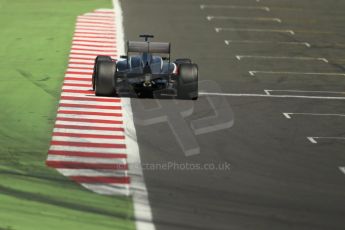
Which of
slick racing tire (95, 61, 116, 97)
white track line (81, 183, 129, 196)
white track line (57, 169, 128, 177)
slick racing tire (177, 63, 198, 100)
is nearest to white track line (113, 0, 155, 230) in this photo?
white track line (81, 183, 129, 196)

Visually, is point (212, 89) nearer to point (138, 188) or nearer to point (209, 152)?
point (209, 152)

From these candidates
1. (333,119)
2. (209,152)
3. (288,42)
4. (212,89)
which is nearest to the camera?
(209,152)

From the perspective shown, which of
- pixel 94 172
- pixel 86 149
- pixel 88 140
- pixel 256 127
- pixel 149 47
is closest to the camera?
pixel 94 172

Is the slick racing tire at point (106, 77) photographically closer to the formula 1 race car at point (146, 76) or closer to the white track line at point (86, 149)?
the formula 1 race car at point (146, 76)

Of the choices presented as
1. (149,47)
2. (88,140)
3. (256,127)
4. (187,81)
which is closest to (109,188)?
(88,140)

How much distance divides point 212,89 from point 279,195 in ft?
38.4

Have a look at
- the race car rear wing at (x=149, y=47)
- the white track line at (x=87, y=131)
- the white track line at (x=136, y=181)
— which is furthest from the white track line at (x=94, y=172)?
the race car rear wing at (x=149, y=47)

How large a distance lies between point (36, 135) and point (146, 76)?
4.63 meters

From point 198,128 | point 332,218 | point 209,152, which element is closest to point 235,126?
point 198,128

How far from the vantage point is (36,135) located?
1047 inches

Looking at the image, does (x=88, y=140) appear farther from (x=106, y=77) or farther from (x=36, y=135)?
(x=106, y=77)

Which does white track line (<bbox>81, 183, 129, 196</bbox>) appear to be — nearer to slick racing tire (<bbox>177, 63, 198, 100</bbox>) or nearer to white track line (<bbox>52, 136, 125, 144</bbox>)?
white track line (<bbox>52, 136, 125, 144</bbox>)

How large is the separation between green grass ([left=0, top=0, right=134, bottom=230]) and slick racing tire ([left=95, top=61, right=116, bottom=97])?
175 centimetres

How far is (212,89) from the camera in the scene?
33.3 metres
